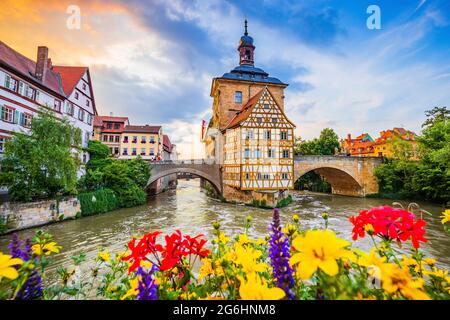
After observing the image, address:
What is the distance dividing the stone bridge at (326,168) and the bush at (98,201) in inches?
185

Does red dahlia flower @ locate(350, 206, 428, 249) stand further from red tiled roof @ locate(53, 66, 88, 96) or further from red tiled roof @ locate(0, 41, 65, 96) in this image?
red tiled roof @ locate(53, 66, 88, 96)

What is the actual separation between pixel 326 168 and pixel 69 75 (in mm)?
28509

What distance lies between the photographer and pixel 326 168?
24.7 metres

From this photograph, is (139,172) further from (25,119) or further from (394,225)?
(394,225)

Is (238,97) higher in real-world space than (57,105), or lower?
higher

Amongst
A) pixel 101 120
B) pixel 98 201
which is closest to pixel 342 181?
pixel 98 201

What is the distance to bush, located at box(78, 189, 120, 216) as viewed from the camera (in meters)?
13.9

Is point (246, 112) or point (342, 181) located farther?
point (342, 181)

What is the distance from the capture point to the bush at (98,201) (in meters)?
13.9

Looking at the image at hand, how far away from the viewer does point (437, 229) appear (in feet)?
37.0

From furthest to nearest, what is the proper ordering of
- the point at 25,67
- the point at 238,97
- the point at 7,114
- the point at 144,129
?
the point at 144,129, the point at 238,97, the point at 25,67, the point at 7,114

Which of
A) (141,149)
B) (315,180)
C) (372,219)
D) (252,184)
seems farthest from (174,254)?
(315,180)

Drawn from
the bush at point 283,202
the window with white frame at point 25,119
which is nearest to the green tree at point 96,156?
the window with white frame at point 25,119
